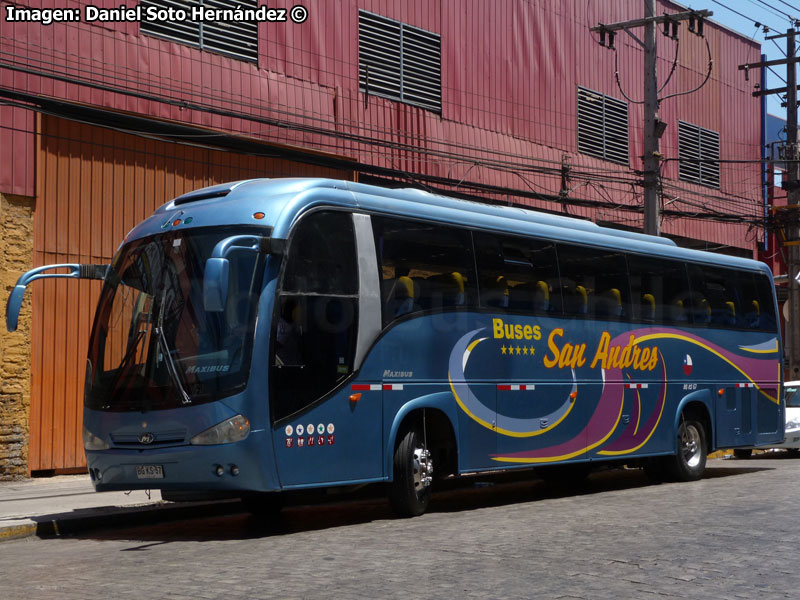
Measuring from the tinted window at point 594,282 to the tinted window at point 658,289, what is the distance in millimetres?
287

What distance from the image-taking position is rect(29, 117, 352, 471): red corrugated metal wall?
16.4 meters

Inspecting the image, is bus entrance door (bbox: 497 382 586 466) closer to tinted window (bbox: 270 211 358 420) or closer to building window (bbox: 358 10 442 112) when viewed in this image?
tinted window (bbox: 270 211 358 420)

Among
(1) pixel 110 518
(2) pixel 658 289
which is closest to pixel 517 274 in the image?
(2) pixel 658 289

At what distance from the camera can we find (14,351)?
16094 millimetres

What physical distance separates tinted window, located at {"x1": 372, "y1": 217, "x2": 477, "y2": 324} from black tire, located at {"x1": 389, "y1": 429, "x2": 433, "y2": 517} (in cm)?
142

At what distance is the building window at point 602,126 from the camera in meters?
28.2

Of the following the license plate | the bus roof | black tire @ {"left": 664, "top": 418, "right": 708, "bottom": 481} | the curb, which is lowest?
the curb

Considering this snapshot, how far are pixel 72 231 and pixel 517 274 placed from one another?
7.07 metres

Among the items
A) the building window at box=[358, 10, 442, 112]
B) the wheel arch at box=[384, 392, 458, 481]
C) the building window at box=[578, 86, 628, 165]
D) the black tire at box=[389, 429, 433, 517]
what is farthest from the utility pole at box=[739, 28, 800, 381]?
the black tire at box=[389, 429, 433, 517]

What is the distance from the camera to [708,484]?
16422mm

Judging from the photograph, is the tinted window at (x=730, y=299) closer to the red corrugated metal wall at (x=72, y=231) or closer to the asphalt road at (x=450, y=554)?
the asphalt road at (x=450, y=554)

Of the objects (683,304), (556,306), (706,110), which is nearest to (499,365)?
(556,306)

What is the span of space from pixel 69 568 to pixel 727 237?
93.5 feet

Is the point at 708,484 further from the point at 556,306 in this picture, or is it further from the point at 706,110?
the point at 706,110
